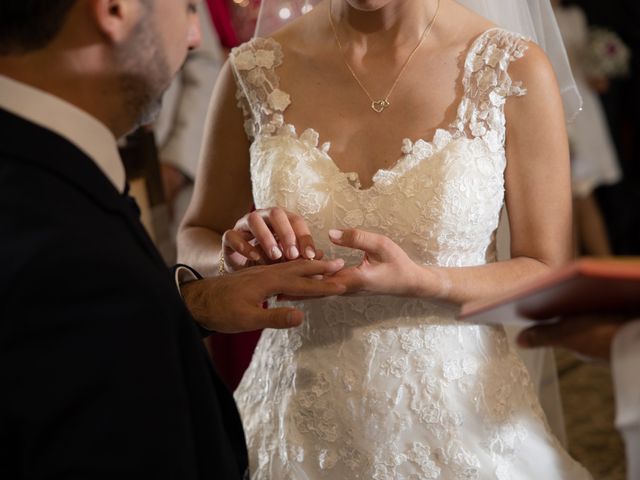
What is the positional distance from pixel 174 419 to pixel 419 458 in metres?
0.80

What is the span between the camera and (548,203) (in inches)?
72.4

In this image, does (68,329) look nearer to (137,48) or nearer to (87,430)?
(87,430)

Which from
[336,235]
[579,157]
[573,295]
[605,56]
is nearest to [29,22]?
[336,235]

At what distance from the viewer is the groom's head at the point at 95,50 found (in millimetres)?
1223

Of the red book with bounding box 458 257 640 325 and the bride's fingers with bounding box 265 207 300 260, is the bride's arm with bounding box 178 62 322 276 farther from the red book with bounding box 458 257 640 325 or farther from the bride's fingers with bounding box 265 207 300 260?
the red book with bounding box 458 257 640 325

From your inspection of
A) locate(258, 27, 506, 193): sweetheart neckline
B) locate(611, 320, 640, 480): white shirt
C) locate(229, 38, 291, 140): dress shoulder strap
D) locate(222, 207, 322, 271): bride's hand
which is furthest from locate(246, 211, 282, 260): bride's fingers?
locate(611, 320, 640, 480): white shirt

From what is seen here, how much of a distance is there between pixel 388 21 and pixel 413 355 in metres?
0.75

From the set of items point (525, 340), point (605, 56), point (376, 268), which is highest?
point (605, 56)

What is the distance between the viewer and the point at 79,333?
105 centimetres

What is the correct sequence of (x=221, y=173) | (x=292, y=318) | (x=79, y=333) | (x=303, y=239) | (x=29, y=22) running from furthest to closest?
1. (x=221, y=173)
2. (x=303, y=239)
3. (x=292, y=318)
4. (x=29, y=22)
5. (x=79, y=333)

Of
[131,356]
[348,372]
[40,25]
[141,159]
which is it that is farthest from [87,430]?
[141,159]

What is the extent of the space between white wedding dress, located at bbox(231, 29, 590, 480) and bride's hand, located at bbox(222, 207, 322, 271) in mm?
188

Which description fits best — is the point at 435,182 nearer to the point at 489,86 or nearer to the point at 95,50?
the point at 489,86

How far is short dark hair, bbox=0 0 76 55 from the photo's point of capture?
3.95 ft
